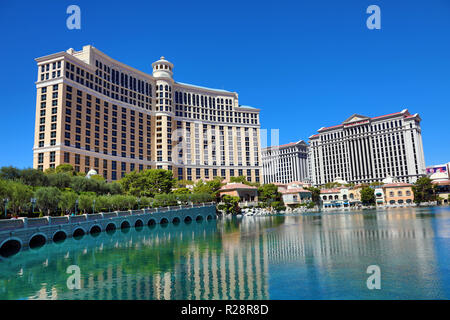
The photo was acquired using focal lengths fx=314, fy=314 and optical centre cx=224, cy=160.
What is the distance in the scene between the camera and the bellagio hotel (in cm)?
8819

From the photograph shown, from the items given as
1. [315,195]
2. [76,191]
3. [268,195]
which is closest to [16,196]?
[76,191]

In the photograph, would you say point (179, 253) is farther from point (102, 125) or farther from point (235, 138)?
point (235, 138)

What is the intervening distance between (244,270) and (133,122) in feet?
325

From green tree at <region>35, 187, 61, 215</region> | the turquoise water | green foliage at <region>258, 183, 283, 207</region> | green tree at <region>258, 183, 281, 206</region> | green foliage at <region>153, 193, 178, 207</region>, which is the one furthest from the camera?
green tree at <region>258, 183, 281, 206</region>

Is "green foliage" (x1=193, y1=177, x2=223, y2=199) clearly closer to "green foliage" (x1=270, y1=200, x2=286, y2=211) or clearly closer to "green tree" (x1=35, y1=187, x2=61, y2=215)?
"green foliage" (x1=270, y1=200, x2=286, y2=211)

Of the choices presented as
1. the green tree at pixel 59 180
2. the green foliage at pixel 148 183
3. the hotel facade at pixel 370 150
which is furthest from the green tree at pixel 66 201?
the hotel facade at pixel 370 150

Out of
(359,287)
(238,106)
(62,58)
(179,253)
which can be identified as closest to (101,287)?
(179,253)

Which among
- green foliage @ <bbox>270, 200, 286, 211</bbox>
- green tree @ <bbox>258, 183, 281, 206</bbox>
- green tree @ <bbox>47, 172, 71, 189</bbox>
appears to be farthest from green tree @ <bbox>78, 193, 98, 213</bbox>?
green foliage @ <bbox>270, 200, 286, 211</bbox>

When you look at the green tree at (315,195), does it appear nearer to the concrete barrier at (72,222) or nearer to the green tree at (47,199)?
the concrete barrier at (72,222)

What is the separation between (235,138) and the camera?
451 ft

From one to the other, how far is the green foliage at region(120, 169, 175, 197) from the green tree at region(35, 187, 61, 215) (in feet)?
122

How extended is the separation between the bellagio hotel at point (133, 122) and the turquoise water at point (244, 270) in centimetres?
6474

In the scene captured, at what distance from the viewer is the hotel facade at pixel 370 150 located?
14700 centimetres

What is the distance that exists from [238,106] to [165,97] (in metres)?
36.2
